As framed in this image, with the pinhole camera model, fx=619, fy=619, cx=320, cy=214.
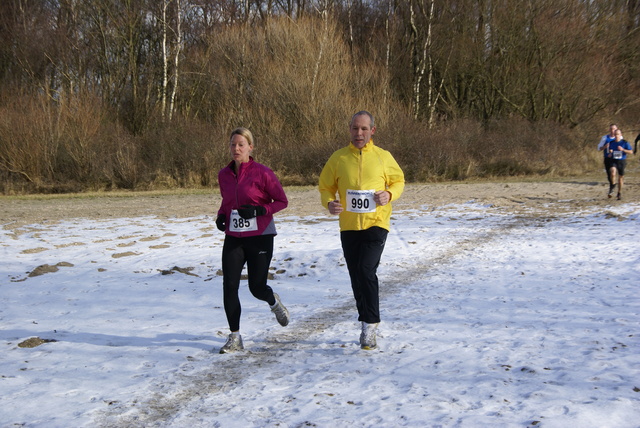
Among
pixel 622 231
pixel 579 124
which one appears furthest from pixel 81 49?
pixel 622 231

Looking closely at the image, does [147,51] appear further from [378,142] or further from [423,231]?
[423,231]

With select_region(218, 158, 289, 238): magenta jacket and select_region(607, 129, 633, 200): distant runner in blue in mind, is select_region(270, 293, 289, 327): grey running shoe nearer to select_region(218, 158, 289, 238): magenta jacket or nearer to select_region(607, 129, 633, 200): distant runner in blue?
select_region(218, 158, 289, 238): magenta jacket

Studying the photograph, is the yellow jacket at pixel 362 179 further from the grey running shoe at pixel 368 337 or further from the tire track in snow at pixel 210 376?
the tire track in snow at pixel 210 376

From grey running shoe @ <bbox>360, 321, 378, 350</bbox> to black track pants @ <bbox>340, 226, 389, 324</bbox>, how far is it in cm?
4

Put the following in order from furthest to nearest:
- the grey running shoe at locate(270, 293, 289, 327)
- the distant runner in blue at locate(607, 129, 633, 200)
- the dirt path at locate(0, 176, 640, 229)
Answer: the distant runner in blue at locate(607, 129, 633, 200)
the dirt path at locate(0, 176, 640, 229)
the grey running shoe at locate(270, 293, 289, 327)

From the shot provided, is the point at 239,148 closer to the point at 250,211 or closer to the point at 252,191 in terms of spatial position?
the point at 252,191

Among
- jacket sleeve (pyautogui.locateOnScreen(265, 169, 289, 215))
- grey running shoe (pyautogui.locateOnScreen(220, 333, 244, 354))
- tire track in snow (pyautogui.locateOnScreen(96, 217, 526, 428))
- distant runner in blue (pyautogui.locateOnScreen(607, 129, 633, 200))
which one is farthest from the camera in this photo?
distant runner in blue (pyautogui.locateOnScreen(607, 129, 633, 200))

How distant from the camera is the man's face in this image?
5.07 metres

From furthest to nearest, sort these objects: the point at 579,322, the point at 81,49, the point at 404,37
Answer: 1. the point at 404,37
2. the point at 81,49
3. the point at 579,322

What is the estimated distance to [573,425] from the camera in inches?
137

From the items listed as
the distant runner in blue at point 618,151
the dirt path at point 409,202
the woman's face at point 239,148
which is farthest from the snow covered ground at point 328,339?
the distant runner in blue at point 618,151

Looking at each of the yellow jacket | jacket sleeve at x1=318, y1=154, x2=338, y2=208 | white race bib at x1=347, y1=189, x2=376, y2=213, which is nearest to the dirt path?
jacket sleeve at x1=318, y1=154, x2=338, y2=208

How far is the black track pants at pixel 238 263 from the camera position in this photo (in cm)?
516

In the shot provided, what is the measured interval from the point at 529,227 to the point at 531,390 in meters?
8.96
